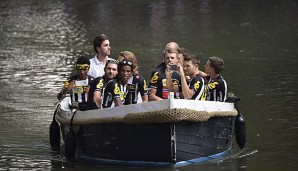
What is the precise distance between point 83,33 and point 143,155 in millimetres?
18457

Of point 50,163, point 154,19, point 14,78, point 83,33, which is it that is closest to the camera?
point 50,163

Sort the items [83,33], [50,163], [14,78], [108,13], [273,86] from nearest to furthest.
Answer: [50,163] → [273,86] → [14,78] → [83,33] → [108,13]

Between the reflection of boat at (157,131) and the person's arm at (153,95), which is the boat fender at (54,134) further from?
the person's arm at (153,95)

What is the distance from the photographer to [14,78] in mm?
21094

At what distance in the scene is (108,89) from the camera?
Result: 40.0ft

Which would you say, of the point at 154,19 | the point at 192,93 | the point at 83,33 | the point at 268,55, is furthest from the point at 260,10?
the point at 192,93

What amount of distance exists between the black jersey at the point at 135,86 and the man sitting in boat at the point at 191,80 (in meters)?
0.58

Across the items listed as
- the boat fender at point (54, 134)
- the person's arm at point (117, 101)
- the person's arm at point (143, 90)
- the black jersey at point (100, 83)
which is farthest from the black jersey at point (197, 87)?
the boat fender at point (54, 134)

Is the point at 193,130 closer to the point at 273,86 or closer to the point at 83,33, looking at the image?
the point at 273,86

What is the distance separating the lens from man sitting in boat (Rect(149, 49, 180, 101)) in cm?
1243

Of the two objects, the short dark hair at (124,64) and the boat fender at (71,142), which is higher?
the short dark hair at (124,64)

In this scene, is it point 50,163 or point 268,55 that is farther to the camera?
point 268,55

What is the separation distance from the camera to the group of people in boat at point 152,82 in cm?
1219

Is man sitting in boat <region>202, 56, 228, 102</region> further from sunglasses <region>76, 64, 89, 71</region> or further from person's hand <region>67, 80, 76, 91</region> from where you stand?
person's hand <region>67, 80, 76, 91</region>
